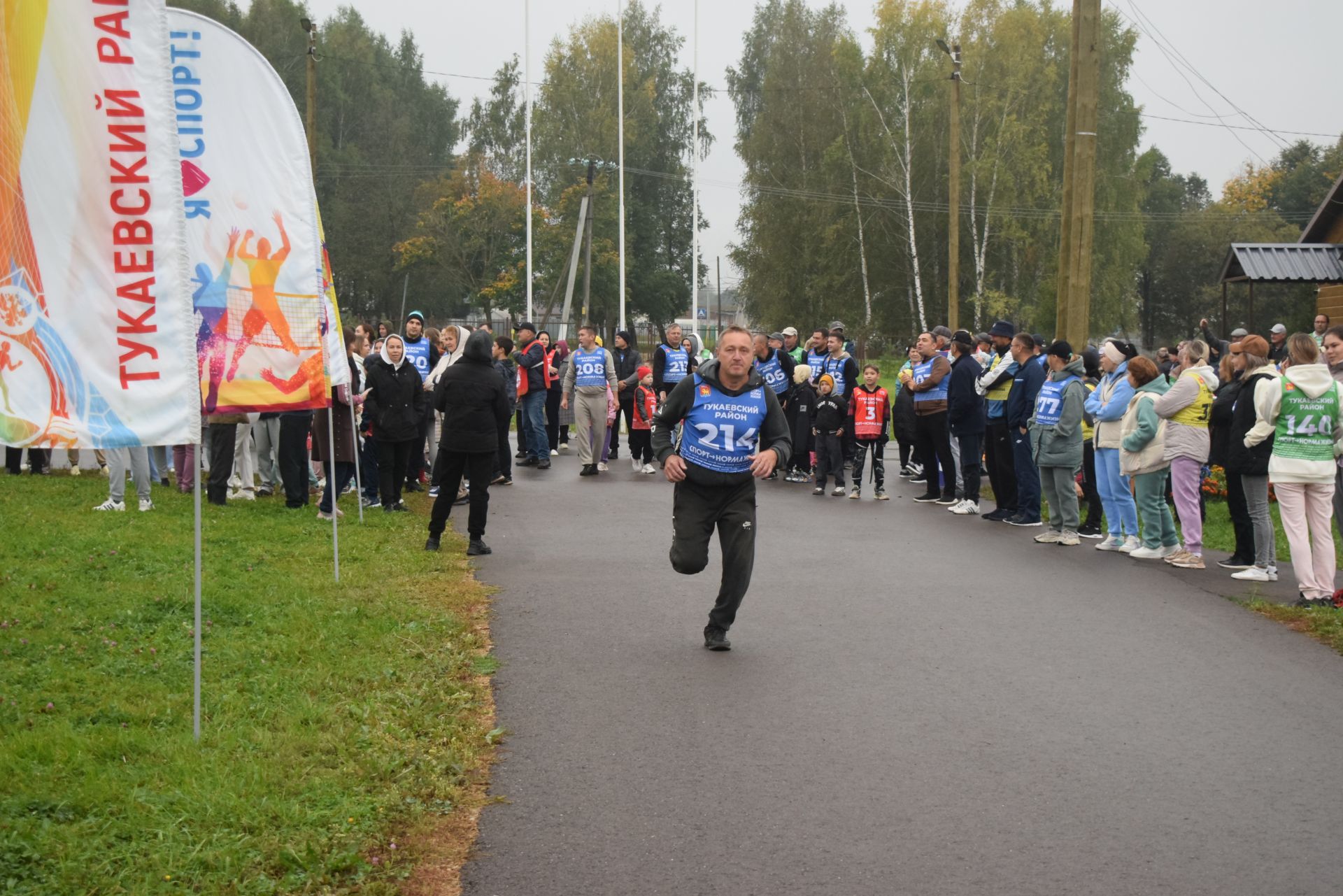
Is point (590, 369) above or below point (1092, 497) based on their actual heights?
above

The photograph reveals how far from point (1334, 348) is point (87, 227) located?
8.66 meters

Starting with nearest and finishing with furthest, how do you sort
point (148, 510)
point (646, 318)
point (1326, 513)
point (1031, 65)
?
point (1326, 513) < point (148, 510) < point (1031, 65) < point (646, 318)

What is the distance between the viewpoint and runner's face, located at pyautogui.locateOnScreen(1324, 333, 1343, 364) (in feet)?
33.4

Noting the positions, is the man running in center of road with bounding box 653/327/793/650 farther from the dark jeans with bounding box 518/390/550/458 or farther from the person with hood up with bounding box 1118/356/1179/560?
the dark jeans with bounding box 518/390/550/458

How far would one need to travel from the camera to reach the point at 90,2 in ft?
19.2

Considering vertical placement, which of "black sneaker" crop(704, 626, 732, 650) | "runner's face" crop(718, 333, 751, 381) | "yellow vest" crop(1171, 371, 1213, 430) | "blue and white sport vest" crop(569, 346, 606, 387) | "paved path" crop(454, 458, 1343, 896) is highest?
"blue and white sport vest" crop(569, 346, 606, 387)

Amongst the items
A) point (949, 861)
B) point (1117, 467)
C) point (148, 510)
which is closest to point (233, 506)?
point (148, 510)

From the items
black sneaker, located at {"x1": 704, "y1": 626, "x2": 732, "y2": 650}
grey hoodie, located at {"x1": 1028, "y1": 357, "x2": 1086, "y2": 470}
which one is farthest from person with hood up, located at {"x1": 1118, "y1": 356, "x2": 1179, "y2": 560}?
black sneaker, located at {"x1": 704, "y1": 626, "x2": 732, "y2": 650}

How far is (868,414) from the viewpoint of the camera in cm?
1716

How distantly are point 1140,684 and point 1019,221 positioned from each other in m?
49.8

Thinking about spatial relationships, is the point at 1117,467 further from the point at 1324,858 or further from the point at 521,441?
the point at 521,441

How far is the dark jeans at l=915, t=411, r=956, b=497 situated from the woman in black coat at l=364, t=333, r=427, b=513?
6.03 meters

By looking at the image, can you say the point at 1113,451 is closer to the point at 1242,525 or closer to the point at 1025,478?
the point at 1242,525

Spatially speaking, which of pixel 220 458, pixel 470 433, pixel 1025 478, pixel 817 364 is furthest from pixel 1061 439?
pixel 220 458
